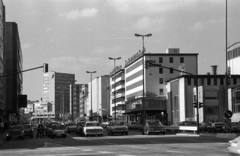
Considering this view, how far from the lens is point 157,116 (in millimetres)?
114438

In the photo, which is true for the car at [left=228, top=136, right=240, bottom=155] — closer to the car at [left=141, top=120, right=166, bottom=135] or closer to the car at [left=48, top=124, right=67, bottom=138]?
the car at [left=48, top=124, right=67, bottom=138]

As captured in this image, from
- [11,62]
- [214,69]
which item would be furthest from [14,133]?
[214,69]

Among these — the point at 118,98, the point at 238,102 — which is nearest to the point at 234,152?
the point at 238,102

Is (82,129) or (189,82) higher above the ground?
(189,82)

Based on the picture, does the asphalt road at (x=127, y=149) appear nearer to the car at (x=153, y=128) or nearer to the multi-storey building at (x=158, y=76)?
the car at (x=153, y=128)

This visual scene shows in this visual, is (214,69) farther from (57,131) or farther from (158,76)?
(57,131)

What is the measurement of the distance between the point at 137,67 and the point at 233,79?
32.3 m

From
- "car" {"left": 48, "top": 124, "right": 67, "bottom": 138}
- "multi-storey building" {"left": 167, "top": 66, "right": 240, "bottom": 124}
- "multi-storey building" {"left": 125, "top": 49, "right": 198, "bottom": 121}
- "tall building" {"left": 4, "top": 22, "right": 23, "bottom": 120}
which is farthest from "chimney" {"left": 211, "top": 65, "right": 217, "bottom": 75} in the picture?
"car" {"left": 48, "top": 124, "right": 67, "bottom": 138}

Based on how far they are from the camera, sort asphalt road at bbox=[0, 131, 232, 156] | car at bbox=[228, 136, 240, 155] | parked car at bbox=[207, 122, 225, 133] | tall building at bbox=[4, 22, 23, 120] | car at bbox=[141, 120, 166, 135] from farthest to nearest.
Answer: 1. tall building at bbox=[4, 22, 23, 120]
2. parked car at bbox=[207, 122, 225, 133]
3. car at bbox=[141, 120, 166, 135]
4. asphalt road at bbox=[0, 131, 232, 156]
5. car at bbox=[228, 136, 240, 155]

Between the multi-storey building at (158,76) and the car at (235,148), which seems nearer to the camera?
the car at (235,148)

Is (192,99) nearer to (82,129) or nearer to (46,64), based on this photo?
(82,129)

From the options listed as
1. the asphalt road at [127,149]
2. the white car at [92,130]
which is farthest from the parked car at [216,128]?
the asphalt road at [127,149]

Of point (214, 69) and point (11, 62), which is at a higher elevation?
point (11, 62)

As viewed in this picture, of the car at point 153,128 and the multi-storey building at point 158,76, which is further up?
the multi-storey building at point 158,76
